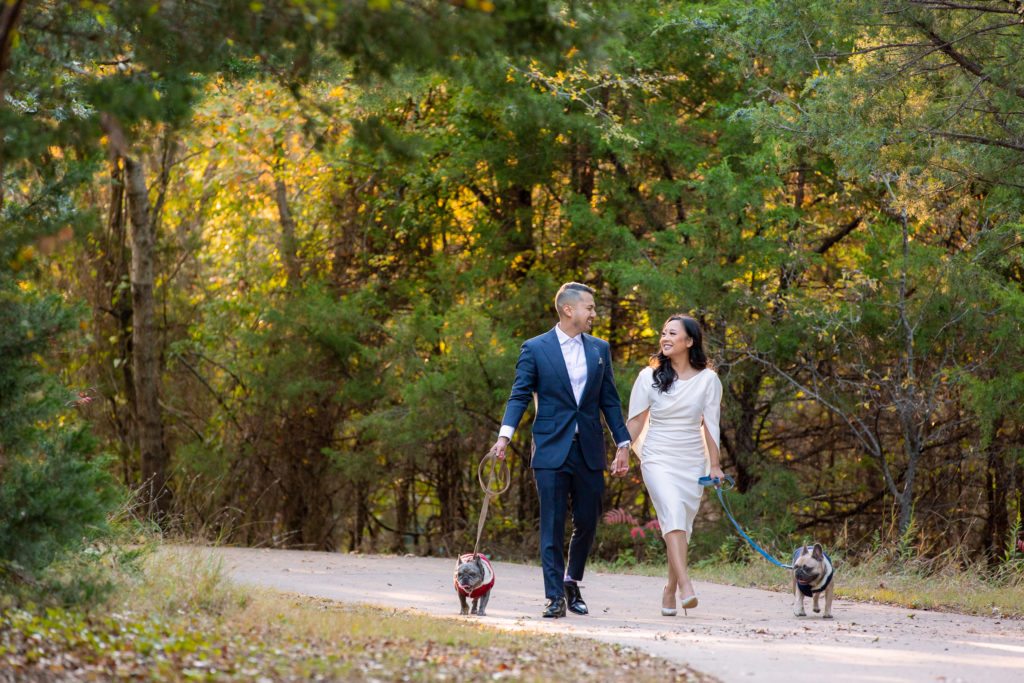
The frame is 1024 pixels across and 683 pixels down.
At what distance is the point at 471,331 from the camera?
1395 cm

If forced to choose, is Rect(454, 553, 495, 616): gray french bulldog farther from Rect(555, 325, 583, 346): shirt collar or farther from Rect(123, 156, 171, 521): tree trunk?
Rect(123, 156, 171, 521): tree trunk

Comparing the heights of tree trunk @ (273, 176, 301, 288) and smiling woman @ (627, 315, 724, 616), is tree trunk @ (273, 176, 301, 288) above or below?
above

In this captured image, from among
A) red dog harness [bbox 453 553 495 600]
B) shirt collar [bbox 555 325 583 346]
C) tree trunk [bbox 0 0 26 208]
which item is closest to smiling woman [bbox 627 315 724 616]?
shirt collar [bbox 555 325 583 346]

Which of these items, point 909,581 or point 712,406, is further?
point 909,581

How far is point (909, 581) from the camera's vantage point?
403 inches

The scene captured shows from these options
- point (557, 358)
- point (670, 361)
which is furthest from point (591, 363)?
point (670, 361)

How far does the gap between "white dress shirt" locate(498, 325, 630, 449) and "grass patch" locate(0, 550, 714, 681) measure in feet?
6.39

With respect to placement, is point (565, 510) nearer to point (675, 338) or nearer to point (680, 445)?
point (680, 445)

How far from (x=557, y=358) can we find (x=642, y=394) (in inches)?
31.2

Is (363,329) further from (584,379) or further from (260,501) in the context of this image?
(584,379)

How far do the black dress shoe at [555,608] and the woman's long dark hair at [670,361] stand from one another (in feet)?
5.78

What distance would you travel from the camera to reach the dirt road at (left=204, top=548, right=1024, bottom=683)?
5.87 metres

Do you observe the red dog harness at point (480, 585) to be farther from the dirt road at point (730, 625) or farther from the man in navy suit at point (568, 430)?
the man in navy suit at point (568, 430)

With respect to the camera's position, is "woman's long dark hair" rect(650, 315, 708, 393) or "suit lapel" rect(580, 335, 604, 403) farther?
"woman's long dark hair" rect(650, 315, 708, 393)
